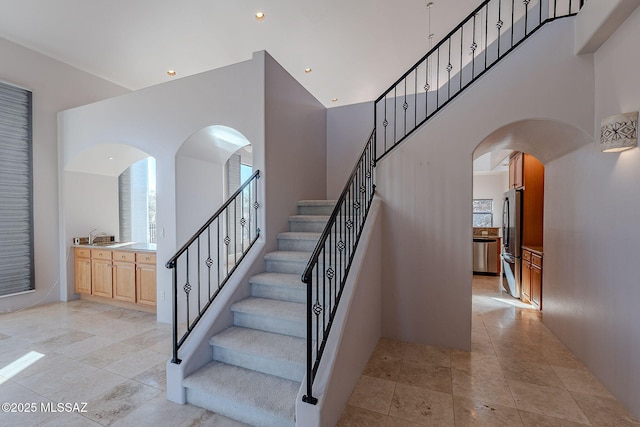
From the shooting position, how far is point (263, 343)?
2.33 m

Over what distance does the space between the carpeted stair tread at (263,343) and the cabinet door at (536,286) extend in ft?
12.9

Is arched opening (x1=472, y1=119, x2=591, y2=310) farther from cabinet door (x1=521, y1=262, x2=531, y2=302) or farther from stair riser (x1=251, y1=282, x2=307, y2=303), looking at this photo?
stair riser (x1=251, y1=282, x2=307, y2=303)

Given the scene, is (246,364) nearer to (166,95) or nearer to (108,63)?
(166,95)

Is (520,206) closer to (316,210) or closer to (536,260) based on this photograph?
(536,260)

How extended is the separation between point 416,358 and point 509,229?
3.82 m

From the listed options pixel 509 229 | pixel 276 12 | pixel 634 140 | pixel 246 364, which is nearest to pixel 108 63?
pixel 276 12

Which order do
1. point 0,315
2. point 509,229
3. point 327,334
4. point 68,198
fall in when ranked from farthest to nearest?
1. point 509,229
2. point 68,198
3. point 0,315
4. point 327,334

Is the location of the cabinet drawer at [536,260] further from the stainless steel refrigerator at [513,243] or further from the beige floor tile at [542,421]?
the beige floor tile at [542,421]

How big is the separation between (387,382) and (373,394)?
23 centimetres

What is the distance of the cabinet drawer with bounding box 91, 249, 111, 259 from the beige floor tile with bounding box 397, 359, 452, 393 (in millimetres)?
4833

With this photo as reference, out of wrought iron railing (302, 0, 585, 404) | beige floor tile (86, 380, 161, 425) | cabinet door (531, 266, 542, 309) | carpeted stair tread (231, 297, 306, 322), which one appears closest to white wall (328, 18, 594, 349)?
wrought iron railing (302, 0, 585, 404)

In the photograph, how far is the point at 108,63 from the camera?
195 inches

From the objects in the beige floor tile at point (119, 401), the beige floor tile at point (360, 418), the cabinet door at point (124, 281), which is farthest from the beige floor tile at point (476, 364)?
the cabinet door at point (124, 281)

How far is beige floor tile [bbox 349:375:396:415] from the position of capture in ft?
7.13
